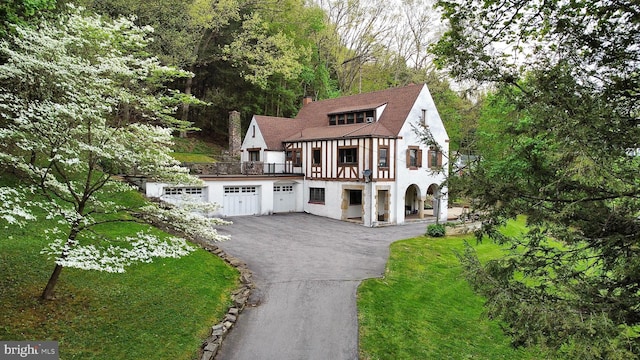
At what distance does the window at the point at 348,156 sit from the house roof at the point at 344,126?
98 cm

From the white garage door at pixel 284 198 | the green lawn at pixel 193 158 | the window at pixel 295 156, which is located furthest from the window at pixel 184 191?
the window at pixel 295 156

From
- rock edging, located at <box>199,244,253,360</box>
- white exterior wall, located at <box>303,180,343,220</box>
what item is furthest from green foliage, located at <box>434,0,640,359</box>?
white exterior wall, located at <box>303,180,343,220</box>

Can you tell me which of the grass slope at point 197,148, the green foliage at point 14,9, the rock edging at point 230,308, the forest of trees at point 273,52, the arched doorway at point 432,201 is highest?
the forest of trees at point 273,52

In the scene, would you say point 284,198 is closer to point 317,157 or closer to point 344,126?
point 317,157

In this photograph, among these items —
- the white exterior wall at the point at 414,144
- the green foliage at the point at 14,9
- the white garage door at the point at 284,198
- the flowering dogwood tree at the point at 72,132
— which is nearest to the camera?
the flowering dogwood tree at the point at 72,132

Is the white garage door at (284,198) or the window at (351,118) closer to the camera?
the white garage door at (284,198)

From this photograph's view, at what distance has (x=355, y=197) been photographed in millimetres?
25188

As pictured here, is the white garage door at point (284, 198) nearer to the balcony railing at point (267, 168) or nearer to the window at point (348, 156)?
the balcony railing at point (267, 168)

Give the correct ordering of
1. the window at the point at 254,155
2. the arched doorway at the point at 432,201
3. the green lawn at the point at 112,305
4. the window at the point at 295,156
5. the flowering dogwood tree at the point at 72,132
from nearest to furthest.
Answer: the flowering dogwood tree at the point at 72,132, the green lawn at the point at 112,305, the arched doorway at the point at 432,201, the window at the point at 295,156, the window at the point at 254,155

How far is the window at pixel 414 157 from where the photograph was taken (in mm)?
24453

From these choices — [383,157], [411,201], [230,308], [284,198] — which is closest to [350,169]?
[383,157]

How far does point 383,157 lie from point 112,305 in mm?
17584

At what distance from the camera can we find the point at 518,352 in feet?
30.0

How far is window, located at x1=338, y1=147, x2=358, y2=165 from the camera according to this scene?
928 inches
